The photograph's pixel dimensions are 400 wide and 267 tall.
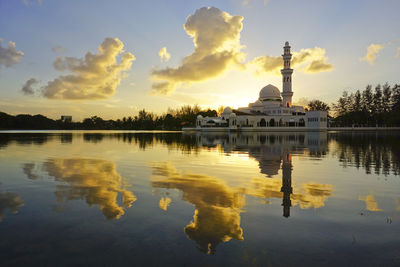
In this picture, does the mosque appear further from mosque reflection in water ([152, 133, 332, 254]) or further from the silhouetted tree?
mosque reflection in water ([152, 133, 332, 254])

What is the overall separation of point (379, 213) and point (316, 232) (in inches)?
93.6

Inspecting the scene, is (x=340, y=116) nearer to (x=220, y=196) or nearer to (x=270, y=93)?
(x=270, y=93)

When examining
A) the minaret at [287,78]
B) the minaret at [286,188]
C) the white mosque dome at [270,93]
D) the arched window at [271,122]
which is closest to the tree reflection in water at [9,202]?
the minaret at [286,188]

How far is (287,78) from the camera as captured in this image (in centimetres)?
9556

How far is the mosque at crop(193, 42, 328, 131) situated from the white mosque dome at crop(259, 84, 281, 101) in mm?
2150

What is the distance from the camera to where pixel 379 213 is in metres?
6.47

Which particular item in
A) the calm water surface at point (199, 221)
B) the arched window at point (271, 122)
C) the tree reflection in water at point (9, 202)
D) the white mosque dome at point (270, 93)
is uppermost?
the white mosque dome at point (270, 93)

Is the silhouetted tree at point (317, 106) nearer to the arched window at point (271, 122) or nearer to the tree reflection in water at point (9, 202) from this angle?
the arched window at point (271, 122)

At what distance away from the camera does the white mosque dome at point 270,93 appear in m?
102

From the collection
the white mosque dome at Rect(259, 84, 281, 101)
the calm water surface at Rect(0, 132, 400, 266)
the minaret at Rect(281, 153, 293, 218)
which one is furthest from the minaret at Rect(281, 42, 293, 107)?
the calm water surface at Rect(0, 132, 400, 266)

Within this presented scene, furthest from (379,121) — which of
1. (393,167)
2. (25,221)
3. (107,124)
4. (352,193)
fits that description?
(107,124)

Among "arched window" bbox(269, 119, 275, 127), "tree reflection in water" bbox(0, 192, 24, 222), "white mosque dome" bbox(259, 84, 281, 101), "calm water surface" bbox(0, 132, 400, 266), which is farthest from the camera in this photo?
"white mosque dome" bbox(259, 84, 281, 101)

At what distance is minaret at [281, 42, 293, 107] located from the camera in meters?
94.2

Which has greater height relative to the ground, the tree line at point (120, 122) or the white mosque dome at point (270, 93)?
the white mosque dome at point (270, 93)
